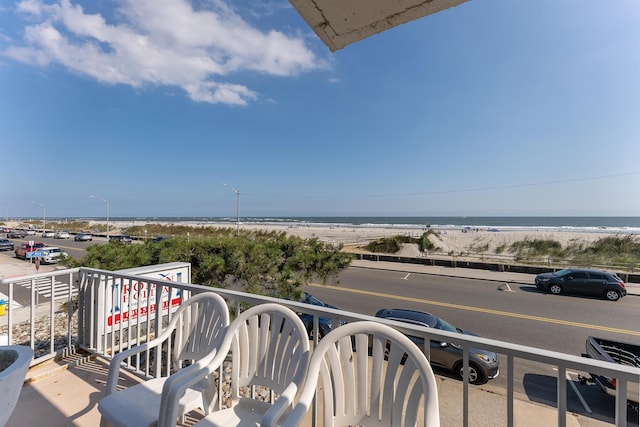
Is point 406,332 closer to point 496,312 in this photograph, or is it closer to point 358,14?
point 358,14

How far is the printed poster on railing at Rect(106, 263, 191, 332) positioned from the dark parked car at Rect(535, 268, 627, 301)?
1359 cm

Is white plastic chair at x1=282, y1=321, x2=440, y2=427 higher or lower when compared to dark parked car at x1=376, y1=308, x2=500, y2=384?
higher

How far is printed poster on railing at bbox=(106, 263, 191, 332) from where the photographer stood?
2793 mm

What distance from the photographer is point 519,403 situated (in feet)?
14.9

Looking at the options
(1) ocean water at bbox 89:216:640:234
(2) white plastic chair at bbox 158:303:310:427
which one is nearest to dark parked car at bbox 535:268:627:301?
(2) white plastic chair at bbox 158:303:310:427

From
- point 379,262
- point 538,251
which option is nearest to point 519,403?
point 379,262

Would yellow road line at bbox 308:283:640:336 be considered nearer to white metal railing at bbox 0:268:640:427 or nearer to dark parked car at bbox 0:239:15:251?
white metal railing at bbox 0:268:640:427

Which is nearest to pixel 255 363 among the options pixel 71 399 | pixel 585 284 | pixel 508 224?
pixel 71 399

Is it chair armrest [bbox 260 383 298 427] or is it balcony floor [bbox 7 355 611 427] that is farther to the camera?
balcony floor [bbox 7 355 611 427]

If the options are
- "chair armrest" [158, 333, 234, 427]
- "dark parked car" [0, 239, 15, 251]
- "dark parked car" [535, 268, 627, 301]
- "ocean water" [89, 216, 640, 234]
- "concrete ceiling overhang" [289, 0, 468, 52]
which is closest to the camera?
"concrete ceiling overhang" [289, 0, 468, 52]

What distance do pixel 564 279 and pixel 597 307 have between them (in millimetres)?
1682

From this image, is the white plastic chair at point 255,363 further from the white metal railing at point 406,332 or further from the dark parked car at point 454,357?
the dark parked car at point 454,357

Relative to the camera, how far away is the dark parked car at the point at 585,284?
11094 mm

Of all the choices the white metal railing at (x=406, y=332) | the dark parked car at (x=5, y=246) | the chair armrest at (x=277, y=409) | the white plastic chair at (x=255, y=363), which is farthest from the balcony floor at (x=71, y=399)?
the dark parked car at (x=5, y=246)
